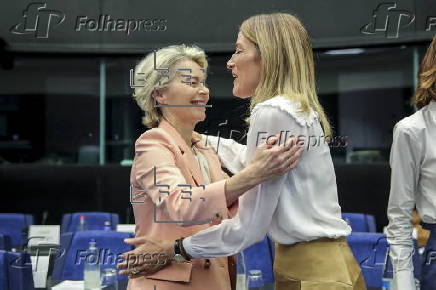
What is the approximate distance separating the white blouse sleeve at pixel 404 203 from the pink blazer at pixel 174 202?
580mm

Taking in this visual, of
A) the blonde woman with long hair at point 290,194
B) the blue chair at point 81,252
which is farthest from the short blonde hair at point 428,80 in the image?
the blue chair at point 81,252

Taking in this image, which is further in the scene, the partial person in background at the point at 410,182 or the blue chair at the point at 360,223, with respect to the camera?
the blue chair at the point at 360,223

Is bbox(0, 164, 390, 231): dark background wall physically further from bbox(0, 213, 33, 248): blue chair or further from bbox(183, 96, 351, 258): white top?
bbox(183, 96, 351, 258): white top

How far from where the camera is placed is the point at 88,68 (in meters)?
8.42

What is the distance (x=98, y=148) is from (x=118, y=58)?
1.13 meters

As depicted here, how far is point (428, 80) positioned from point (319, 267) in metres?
0.85

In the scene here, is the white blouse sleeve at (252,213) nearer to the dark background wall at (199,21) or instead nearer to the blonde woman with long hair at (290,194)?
the blonde woman with long hair at (290,194)

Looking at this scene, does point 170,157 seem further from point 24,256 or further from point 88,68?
point 88,68

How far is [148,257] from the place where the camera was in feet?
5.37

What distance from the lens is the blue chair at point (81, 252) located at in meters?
3.70
